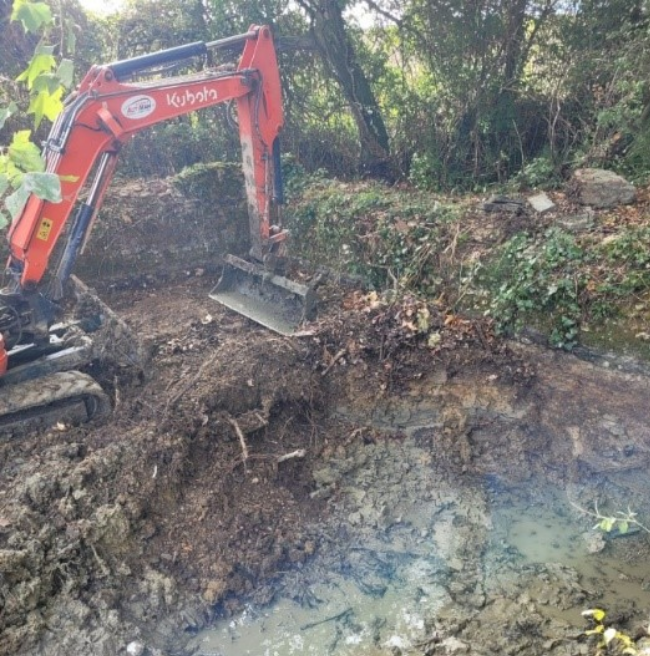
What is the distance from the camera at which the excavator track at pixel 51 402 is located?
4.20 metres

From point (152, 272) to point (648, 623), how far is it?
6.05 meters

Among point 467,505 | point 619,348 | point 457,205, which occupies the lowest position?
point 467,505

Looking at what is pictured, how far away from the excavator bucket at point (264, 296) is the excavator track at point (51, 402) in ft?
5.56

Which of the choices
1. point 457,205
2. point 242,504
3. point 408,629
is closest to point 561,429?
point 408,629

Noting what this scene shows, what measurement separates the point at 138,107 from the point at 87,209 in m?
0.88

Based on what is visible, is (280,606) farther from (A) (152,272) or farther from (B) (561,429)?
(A) (152,272)

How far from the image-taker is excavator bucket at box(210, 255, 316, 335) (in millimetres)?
5516

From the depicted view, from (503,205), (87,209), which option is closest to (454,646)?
(87,209)

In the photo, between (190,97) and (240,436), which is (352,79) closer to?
(190,97)

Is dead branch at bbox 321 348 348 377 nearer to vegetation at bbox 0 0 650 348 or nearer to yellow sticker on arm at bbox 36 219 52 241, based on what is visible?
vegetation at bbox 0 0 650 348

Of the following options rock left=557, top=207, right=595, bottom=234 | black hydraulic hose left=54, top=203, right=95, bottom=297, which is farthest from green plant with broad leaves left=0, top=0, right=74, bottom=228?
rock left=557, top=207, right=595, bottom=234

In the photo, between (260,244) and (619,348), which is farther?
(260,244)

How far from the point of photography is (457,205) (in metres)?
6.55

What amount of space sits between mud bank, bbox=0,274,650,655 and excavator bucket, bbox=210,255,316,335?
8.7 inches
